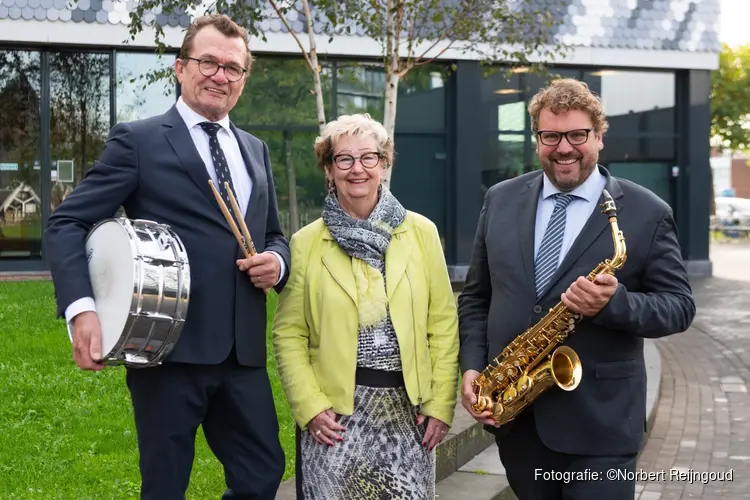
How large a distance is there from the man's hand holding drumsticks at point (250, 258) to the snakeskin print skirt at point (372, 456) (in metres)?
Result: 0.56

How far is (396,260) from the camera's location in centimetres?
371

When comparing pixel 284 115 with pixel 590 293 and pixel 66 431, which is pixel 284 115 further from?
pixel 590 293

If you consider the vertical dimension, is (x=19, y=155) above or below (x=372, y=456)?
above

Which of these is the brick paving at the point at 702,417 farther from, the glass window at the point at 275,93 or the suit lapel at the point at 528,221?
the glass window at the point at 275,93

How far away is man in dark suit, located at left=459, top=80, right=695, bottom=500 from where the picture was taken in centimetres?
338

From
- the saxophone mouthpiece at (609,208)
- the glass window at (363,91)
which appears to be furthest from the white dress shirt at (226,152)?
the glass window at (363,91)

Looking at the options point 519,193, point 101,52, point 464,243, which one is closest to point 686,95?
point 464,243

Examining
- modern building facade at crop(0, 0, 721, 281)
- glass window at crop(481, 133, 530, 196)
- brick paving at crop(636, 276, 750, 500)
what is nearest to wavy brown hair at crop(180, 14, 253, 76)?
brick paving at crop(636, 276, 750, 500)

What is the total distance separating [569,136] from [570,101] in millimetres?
122

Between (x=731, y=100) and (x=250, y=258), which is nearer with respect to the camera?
(x=250, y=258)

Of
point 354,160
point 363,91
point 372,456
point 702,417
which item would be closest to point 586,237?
point 354,160

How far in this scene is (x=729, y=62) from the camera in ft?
108

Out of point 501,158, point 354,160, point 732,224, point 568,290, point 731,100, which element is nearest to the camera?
point 568,290

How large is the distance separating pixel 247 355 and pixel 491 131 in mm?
14715
